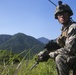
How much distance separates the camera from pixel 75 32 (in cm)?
582

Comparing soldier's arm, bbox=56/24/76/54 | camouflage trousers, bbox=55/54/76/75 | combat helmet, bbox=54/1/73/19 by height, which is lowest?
camouflage trousers, bbox=55/54/76/75

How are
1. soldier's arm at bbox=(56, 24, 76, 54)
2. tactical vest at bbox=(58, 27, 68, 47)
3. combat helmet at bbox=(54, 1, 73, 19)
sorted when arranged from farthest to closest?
1. combat helmet at bbox=(54, 1, 73, 19)
2. tactical vest at bbox=(58, 27, 68, 47)
3. soldier's arm at bbox=(56, 24, 76, 54)

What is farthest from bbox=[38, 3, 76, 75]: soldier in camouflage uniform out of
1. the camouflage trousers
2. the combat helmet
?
the combat helmet

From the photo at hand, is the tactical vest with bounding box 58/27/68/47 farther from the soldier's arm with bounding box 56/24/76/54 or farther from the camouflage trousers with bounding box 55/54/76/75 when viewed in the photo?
the camouflage trousers with bounding box 55/54/76/75

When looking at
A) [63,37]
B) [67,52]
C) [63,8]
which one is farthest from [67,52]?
[63,8]

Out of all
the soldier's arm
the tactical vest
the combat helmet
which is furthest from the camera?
the combat helmet

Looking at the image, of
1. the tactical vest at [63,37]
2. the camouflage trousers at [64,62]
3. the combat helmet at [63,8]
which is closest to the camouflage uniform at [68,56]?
the camouflage trousers at [64,62]

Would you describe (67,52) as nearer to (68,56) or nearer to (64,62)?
(68,56)

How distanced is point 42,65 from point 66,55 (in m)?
2.92

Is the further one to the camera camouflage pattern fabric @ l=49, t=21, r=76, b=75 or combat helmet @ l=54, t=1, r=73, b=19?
combat helmet @ l=54, t=1, r=73, b=19

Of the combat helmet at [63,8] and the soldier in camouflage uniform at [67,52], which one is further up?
the combat helmet at [63,8]

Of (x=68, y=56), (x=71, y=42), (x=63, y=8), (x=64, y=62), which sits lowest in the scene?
(x=64, y=62)

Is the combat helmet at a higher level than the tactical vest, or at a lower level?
higher

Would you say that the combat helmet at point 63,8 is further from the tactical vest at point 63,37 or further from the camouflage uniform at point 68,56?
the camouflage uniform at point 68,56
